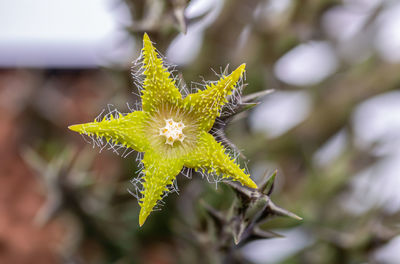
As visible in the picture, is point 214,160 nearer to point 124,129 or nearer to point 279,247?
point 124,129

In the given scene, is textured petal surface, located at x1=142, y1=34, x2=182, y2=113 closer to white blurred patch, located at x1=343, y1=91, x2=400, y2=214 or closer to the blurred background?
the blurred background

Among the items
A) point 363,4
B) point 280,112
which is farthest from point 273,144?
point 363,4

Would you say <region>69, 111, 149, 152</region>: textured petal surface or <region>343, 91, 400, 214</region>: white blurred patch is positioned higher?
<region>343, 91, 400, 214</region>: white blurred patch

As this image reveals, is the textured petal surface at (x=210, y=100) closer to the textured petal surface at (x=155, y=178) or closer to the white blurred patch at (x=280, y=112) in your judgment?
the textured petal surface at (x=155, y=178)

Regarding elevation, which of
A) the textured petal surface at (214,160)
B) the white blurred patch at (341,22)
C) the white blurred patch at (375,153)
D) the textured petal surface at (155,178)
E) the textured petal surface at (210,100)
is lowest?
the textured petal surface at (155,178)

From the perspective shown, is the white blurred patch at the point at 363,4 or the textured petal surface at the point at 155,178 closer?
the textured petal surface at the point at 155,178

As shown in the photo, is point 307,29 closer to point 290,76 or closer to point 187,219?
point 290,76

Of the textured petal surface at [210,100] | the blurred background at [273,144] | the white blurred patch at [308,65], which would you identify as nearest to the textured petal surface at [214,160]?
the textured petal surface at [210,100]

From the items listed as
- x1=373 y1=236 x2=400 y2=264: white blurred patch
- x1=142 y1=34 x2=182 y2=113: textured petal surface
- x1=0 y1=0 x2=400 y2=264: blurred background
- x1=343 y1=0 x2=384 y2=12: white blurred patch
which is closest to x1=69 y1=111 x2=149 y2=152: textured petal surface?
x1=142 y1=34 x2=182 y2=113: textured petal surface
